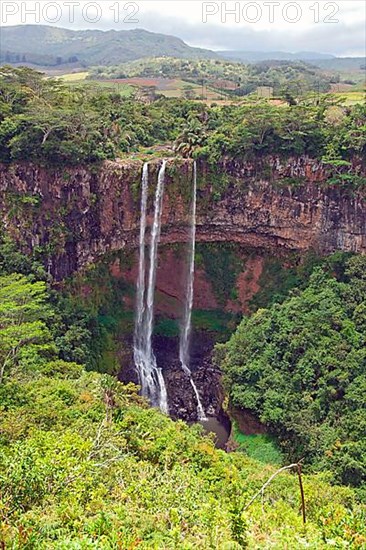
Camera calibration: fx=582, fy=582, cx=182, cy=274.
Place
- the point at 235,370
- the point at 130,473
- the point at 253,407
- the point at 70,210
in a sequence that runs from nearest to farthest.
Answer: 1. the point at 130,473
2. the point at 253,407
3. the point at 235,370
4. the point at 70,210

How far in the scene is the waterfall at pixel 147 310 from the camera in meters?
25.4

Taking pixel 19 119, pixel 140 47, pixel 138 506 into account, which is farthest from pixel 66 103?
pixel 140 47

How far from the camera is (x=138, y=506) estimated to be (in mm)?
8906

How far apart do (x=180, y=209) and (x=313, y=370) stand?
1000 centimetres

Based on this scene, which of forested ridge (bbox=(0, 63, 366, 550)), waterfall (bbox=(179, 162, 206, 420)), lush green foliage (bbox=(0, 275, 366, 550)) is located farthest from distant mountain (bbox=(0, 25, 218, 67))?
lush green foliage (bbox=(0, 275, 366, 550))

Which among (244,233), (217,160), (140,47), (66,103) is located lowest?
(244,233)

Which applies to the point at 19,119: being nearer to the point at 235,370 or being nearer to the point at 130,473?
the point at 235,370

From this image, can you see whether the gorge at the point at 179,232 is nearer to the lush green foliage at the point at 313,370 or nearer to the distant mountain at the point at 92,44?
the lush green foliage at the point at 313,370

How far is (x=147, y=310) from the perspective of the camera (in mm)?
27094

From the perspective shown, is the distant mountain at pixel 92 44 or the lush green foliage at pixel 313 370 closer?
the lush green foliage at pixel 313 370

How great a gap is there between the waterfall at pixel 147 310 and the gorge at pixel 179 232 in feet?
0.16

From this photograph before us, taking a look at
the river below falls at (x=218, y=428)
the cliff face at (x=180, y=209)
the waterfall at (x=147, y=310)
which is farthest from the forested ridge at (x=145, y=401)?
the river below falls at (x=218, y=428)

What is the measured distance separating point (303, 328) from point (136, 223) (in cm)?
900

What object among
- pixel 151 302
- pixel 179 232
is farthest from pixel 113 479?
pixel 179 232
